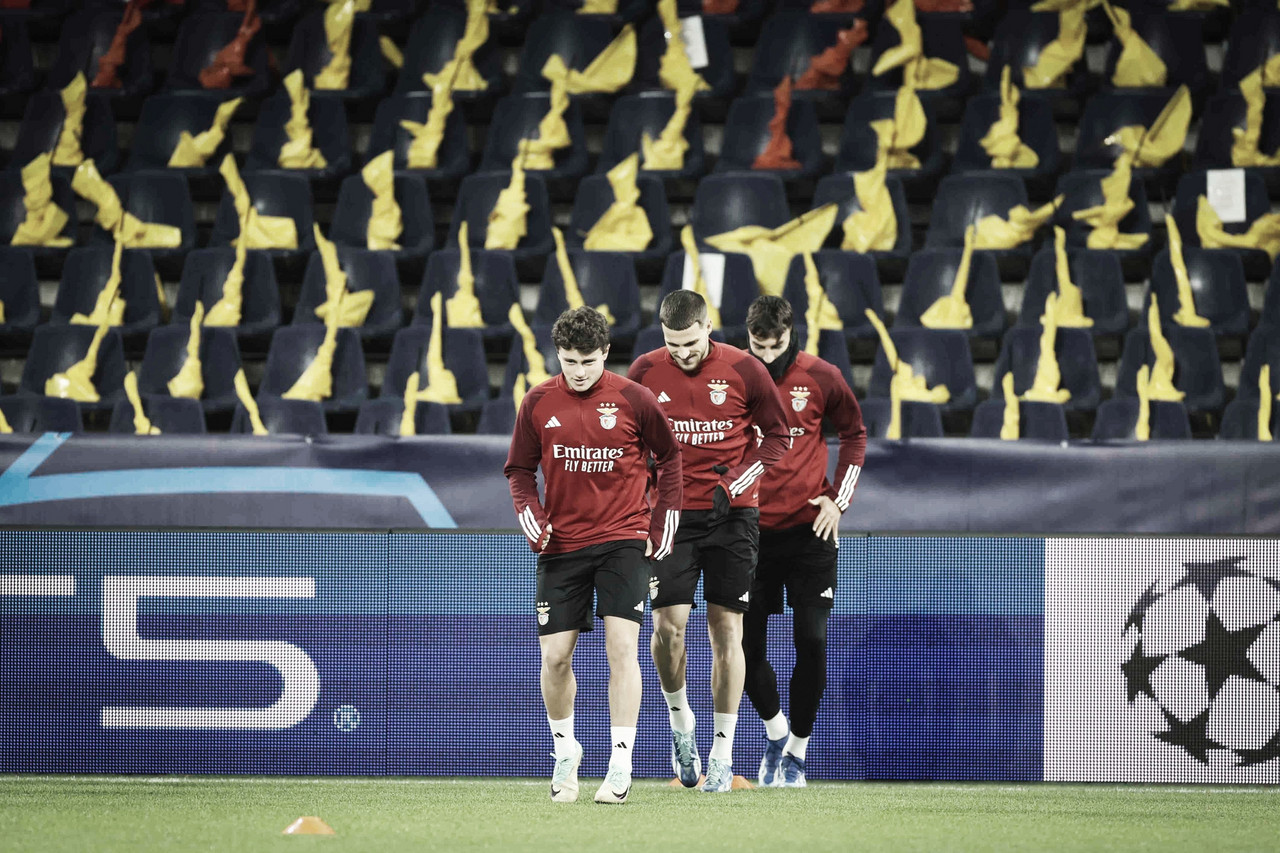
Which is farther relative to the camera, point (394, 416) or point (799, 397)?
point (394, 416)

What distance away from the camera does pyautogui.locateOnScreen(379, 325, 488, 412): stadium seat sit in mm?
8203

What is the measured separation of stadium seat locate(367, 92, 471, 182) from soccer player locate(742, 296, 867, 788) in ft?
14.2

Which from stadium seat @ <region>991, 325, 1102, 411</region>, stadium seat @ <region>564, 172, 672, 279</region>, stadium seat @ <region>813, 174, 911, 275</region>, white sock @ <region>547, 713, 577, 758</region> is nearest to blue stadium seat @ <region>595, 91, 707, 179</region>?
stadium seat @ <region>564, 172, 672, 279</region>

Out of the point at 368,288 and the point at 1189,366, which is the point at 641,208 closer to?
the point at 368,288

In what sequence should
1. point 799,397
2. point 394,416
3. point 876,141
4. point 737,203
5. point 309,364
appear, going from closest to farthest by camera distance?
point 799,397, point 394,416, point 309,364, point 737,203, point 876,141

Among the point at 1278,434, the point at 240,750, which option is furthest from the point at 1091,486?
the point at 240,750

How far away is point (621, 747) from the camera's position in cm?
475

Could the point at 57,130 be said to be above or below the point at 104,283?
above

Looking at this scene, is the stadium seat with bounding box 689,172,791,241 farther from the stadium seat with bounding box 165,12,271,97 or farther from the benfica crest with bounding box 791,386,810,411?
the benfica crest with bounding box 791,386,810,411

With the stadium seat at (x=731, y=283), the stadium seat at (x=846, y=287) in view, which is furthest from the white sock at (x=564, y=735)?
the stadium seat at (x=846, y=287)

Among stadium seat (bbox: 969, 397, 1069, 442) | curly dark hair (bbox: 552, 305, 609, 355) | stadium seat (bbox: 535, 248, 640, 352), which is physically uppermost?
stadium seat (bbox: 535, 248, 640, 352)

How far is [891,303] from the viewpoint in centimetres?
915

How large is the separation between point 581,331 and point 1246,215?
221 inches

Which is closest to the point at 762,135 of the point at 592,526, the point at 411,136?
the point at 411,136
